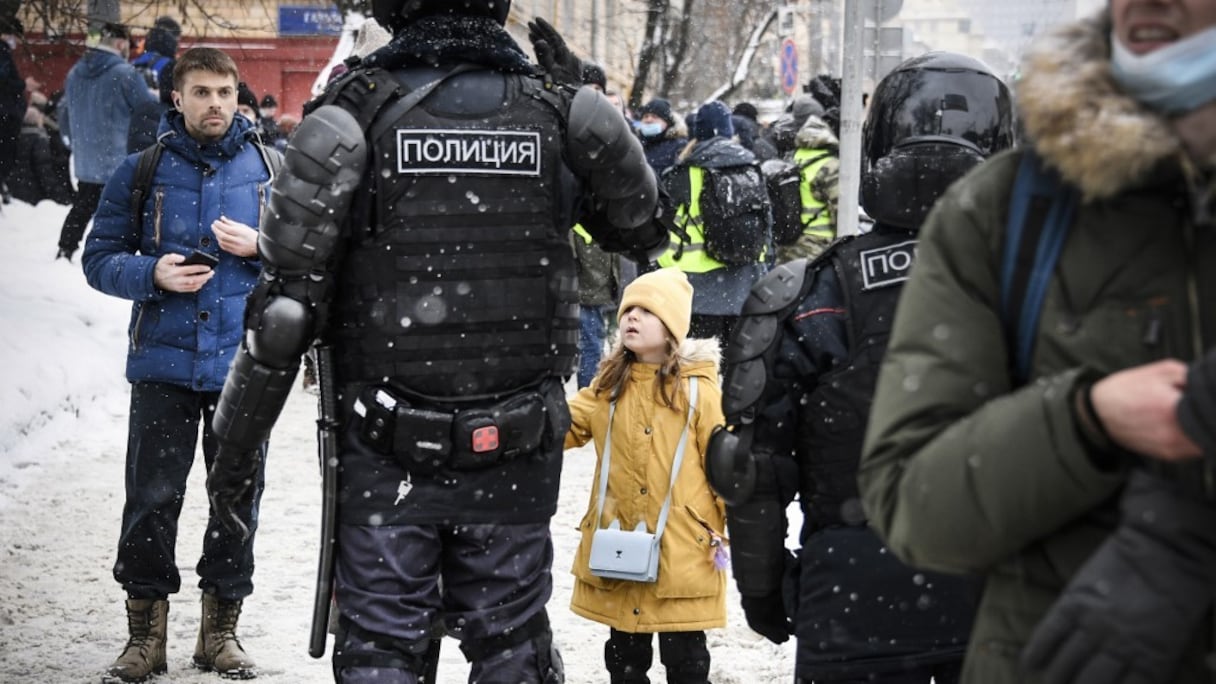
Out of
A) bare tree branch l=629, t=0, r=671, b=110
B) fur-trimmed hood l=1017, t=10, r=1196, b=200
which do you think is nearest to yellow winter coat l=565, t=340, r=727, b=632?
fur-trimmed hood l=1017, t=10, r=1196, b=200

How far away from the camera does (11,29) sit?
11500mm

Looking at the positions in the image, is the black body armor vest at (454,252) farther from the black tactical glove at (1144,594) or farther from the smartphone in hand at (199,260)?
the black tactical glove at (1144,594)

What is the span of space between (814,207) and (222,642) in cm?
623

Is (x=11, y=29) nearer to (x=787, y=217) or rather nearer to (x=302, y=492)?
(x=302, y=492)

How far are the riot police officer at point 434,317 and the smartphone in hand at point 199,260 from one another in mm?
1376

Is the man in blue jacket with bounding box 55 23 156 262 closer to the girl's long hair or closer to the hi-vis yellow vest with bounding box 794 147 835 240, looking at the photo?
the hi-vis yellow vest with bounding box 794 147 835 240

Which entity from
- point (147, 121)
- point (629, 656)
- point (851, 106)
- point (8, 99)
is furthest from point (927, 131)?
point (8, 99)

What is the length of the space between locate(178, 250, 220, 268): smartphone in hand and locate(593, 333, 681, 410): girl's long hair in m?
1.38

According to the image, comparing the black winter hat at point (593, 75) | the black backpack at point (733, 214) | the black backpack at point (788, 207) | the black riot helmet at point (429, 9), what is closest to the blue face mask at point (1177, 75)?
the black riot helmet at point (429, 9)

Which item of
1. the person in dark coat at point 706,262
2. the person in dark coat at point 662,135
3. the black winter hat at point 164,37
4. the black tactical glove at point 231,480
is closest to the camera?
the black tactical glove at point 231,480

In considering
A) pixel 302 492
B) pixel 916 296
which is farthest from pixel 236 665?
pixel 916 296

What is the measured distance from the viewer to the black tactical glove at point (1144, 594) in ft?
5.79

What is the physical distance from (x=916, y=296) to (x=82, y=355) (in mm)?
10873

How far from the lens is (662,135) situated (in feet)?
40.5
